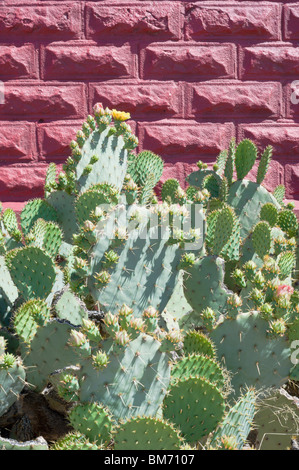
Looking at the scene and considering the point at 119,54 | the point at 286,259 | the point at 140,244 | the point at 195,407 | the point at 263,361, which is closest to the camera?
the point at 195,407

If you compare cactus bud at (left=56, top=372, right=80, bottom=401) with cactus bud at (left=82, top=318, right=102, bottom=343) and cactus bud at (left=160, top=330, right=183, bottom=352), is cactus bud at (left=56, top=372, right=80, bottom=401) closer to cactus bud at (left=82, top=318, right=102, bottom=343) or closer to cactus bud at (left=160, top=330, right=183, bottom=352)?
cactus bud at (left=82, top=318, right=102, bottom=343)

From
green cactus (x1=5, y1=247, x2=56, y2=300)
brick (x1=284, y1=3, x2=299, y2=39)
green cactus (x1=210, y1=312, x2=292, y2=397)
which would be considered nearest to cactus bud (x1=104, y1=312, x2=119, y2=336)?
green cactus (x1=210, y1=312, x2=292, y2=397)

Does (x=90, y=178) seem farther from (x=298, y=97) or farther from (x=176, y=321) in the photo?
(x=298, y=97)

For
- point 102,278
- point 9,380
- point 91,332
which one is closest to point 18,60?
point 102,278

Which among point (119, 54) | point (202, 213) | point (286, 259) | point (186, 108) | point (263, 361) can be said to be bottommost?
point (263, 361)

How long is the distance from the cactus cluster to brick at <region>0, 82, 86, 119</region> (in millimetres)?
1276

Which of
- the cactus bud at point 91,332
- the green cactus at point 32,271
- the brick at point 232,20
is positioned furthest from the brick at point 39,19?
the cactus bud at point 91,332

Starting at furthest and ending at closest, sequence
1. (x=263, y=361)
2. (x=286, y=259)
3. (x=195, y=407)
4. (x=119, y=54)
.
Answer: (x=119, y=54) < (x=286, y=259) < (x=263, y=361) < (x=195, y=407)

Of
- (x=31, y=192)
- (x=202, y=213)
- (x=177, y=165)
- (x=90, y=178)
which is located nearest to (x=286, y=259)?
(x=202, y=213)

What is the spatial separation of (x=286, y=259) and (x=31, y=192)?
7.26 feet

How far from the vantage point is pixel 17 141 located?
4.15 m

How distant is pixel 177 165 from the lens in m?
4.21

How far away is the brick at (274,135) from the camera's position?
13.9ft

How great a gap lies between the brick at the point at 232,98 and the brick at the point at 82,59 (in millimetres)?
480
